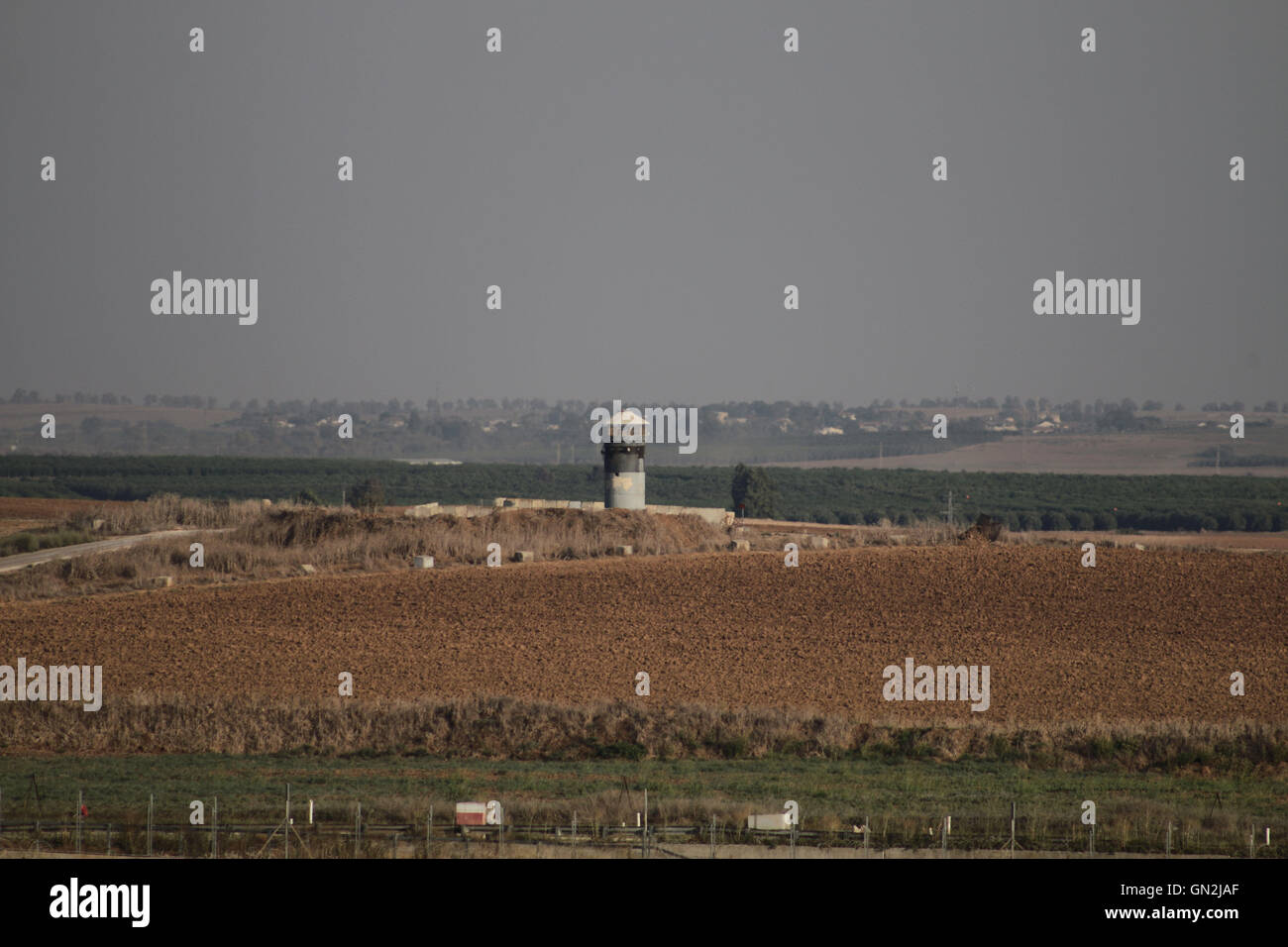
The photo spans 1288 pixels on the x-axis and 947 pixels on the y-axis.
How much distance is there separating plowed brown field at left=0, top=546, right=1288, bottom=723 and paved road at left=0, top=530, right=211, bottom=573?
27.5ft

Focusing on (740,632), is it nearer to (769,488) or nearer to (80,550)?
(80,550)

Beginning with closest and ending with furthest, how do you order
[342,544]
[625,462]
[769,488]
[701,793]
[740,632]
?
Answer: [701,793] < [740,632] < [342,544] < [625,462] < [769,488]

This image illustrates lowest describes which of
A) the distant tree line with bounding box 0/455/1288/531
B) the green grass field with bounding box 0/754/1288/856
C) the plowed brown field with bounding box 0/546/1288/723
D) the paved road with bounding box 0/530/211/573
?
the green grass field with bounding box 0/754/1288/856

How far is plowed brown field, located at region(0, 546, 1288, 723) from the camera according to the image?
97.5ft

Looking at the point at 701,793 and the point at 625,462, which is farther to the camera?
the point at 625,462

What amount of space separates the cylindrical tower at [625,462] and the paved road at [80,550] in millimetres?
15280

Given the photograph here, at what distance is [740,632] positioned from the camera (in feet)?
116

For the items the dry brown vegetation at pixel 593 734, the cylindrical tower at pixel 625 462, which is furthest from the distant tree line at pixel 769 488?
the dry brown vegetation at pixel 593 734

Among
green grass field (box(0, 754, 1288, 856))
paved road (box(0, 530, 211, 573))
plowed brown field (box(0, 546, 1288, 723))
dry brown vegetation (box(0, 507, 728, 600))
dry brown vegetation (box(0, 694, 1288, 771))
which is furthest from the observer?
paved road (box(0, 530, 211, 573))

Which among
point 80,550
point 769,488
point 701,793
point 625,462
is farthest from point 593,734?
point 769,488

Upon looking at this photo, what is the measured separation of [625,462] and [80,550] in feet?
64.0

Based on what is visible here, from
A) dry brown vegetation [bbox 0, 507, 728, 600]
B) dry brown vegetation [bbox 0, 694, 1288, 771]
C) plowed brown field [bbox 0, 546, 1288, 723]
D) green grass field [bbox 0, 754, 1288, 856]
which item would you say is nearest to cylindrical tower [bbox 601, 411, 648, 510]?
dry brown vegetation [bbox 0, 507, 728, 600]

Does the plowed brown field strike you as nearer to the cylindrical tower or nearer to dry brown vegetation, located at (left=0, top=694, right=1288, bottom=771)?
dry brown vegetation, located at (left=0, top=694, right=1288, bottom=771)
